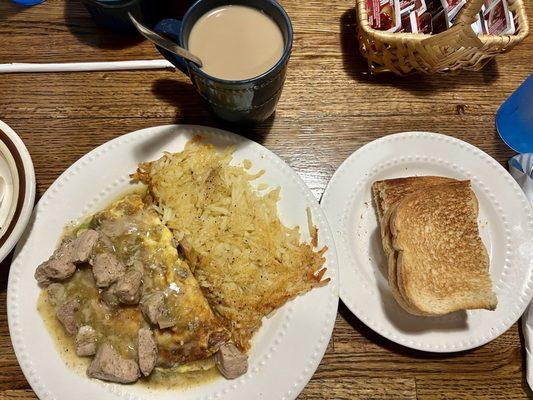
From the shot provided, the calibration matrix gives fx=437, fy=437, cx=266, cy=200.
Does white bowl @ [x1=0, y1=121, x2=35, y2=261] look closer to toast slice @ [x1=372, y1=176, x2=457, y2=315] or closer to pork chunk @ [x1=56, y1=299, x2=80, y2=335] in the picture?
pork chunk @ [x1=56, y1=299, x2=80, y2=335]

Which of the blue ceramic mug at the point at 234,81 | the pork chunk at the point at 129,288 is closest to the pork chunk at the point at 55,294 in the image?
the pork chunk at the point at 129,288

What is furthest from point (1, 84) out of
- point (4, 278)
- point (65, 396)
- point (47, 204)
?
point (65, 396)

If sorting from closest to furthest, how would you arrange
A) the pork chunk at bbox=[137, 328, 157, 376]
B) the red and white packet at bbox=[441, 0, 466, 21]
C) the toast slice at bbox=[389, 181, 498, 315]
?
the pork chunk at bbox=[137, 328, 157, 376]
the toast slice at bbox=[389, 181, 498, 315]
the red and white packet at bbox=[441, 0, 466, 21]

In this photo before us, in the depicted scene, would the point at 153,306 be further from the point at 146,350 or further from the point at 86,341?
the point at 86,341

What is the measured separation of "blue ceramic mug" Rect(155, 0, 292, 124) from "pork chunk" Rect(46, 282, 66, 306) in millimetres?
894

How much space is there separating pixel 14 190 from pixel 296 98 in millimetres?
1233

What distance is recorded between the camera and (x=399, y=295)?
5.49 ft

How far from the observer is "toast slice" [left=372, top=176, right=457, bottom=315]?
1764mm

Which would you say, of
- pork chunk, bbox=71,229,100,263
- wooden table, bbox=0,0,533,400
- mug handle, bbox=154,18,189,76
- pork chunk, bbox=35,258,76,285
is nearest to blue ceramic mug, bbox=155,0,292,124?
mug handle, bbox=154,18,189,76

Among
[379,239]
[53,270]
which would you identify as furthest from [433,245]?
[53,270]

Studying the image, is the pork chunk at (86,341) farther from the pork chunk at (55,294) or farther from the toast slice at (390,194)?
the toast slice at (390,194)

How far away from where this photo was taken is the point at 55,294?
Answer: 5.27ft

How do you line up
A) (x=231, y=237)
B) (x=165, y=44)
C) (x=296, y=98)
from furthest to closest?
(x=296, y=98)
(x=231, y=237)
(x=165, y=44)

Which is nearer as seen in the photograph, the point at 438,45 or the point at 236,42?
the point at 236,42
